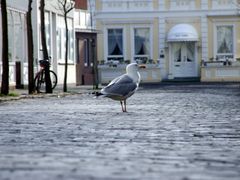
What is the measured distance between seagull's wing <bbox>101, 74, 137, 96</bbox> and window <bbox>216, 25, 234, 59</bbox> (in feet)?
126

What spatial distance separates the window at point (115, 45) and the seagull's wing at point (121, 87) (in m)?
38.6

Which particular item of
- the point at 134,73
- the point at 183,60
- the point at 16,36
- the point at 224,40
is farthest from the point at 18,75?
the point at 224,40

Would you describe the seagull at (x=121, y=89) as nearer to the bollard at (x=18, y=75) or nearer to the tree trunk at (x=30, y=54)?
the tree trunk at (x=30, y=54)

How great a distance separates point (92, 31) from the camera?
151ft

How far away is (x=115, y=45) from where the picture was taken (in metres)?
54.7

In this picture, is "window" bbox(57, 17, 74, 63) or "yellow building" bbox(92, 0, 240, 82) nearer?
"window" bbox(57, 17, 74, 63)

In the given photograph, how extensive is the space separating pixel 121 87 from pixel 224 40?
1534 inches

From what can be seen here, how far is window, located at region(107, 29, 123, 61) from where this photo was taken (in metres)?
54.7

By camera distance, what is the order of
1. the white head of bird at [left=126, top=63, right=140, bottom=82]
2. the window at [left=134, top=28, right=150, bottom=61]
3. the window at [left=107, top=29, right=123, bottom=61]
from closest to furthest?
the white head of bird at [left=126, top=63, right=140, bottom=82] → the window at [left=134, top=28, right=150, bottom=61] → the window at [left=107, top=29, right=123, bottom=61]

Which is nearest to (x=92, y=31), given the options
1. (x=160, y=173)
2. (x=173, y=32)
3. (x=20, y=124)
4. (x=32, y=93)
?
(x=173, y=32)

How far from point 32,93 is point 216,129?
1472cm

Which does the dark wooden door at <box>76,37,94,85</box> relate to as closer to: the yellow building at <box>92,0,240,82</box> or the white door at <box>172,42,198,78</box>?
the yellow building at <box>92,0,240,82</box>

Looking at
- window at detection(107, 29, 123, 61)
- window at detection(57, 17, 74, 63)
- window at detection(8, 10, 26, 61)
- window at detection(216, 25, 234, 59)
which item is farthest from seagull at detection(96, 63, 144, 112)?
window at detection(107, 29, 123, 61)

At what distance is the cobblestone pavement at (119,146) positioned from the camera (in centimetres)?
628
